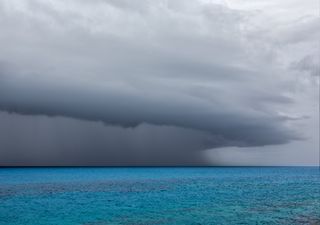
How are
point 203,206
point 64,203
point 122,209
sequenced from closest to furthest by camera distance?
point 122,209
point 203,206
point 64,203

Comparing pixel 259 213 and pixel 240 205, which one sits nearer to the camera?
pixel 259 213

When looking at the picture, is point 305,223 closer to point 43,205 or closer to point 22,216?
point 22,216

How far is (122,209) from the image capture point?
2247 inches

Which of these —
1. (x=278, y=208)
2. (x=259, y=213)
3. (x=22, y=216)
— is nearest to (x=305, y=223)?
(x=259, y=213)

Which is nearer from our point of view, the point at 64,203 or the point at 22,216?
the point at 22,216

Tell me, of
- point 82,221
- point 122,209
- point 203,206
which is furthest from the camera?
point 203,206

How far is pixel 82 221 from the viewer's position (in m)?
46.6

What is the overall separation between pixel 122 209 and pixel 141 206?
450cm

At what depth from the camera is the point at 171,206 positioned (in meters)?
60.8

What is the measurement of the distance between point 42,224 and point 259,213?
27.6 metres

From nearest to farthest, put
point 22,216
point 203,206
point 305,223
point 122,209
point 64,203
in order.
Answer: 1. point 305,223
2. point 22,216
3. point 122,209
4. point 203,206
5. point 64,203

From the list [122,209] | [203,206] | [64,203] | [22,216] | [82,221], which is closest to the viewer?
[82,221]

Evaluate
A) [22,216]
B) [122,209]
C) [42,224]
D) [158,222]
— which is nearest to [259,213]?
[158,222]

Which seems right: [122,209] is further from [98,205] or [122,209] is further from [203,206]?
[203,206]
